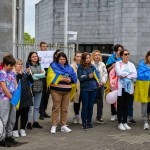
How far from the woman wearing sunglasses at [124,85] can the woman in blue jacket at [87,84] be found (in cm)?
56

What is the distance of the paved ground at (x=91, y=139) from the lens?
27.3 feet

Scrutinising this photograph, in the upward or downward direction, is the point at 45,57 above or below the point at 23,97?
above

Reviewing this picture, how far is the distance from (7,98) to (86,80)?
2.31 m

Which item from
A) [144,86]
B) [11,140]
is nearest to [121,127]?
[144,86]

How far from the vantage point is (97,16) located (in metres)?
27.2

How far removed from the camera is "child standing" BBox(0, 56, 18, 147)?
833 centimetres

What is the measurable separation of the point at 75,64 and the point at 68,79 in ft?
4.38

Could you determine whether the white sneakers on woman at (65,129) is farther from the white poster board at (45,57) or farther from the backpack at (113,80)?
the white poster board at (45,57)

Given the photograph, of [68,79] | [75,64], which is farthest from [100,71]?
[68,79]

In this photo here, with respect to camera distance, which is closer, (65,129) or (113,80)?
(65,129)

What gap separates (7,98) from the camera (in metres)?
8.36

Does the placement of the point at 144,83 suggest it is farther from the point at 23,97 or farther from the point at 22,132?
the point at 22,132

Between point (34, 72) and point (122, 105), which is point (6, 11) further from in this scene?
point (122, 105)

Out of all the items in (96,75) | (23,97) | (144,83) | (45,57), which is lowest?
(23,97)
